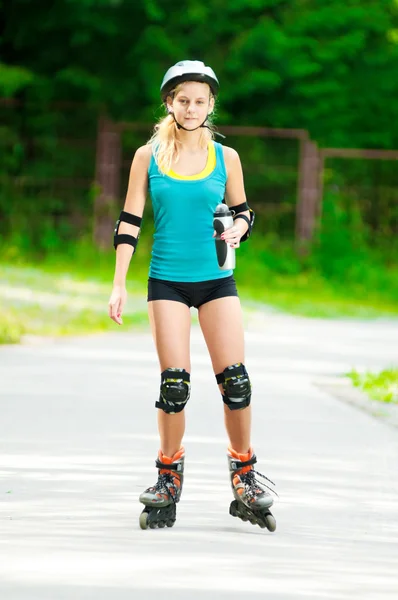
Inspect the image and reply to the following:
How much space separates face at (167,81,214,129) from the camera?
7.36m

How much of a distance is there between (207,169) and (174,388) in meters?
0.95

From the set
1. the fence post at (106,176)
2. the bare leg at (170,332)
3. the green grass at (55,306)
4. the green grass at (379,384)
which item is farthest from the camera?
the fence post at (106,176)

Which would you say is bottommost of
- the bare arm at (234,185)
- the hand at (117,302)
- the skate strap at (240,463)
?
the skate strap at (240,463)

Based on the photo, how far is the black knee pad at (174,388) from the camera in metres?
7.21

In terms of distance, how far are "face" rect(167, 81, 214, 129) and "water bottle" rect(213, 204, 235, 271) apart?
402mm

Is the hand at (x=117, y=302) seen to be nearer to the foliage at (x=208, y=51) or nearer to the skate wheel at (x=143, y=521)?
the skate wheel at (x=143, y=521)

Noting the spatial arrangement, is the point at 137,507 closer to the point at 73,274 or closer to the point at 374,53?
the point at 73,274

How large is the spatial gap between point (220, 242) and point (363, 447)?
2.94 metres

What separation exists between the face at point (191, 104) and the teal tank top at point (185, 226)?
0.24m

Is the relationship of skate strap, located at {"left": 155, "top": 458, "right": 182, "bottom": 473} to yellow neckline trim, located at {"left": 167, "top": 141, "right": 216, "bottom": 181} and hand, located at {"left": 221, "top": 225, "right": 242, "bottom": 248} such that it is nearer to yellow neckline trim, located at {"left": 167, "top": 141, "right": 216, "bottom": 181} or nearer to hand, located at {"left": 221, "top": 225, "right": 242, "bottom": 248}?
hand, located at {"left": 221, "top": 225, "right": 242, "bottom": 248}

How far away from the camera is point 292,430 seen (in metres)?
10.4

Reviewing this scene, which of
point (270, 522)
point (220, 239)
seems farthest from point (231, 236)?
point (270, 522)

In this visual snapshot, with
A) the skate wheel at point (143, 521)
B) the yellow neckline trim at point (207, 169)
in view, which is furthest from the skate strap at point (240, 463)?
the yellow neckline trim at point (207, 169)

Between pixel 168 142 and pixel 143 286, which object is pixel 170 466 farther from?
pixel 143 286
